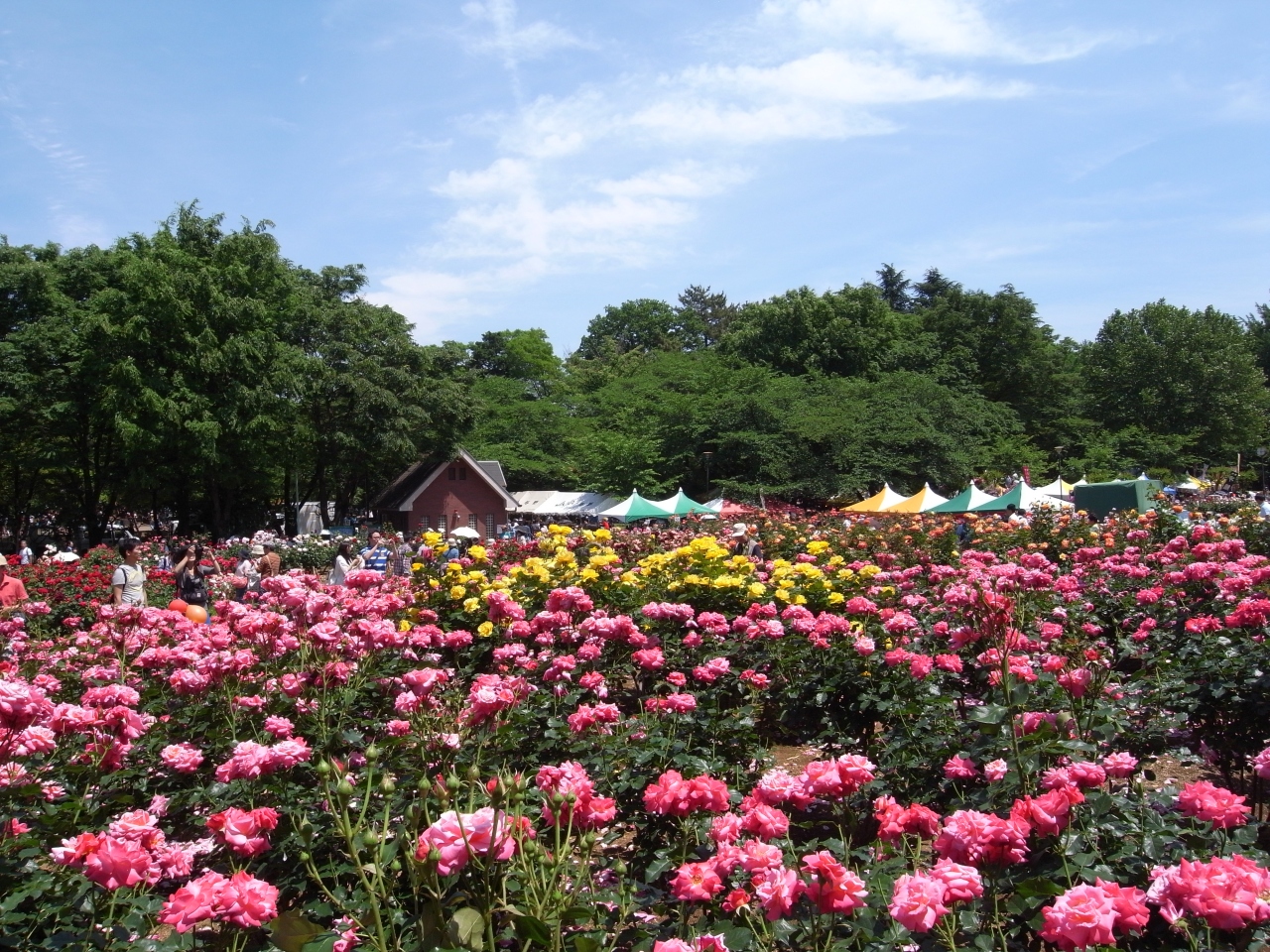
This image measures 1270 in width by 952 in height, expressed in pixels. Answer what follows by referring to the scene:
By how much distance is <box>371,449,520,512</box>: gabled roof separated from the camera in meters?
38.7

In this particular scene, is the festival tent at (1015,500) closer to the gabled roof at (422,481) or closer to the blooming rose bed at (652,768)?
the blooming rose bed at (652,768)

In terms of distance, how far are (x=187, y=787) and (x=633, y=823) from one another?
1.62 meters

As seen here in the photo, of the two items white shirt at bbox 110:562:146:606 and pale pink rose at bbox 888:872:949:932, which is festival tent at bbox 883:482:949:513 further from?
pale pink rose at bbox 888:872:949:932

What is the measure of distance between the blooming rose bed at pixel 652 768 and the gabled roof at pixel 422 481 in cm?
3254

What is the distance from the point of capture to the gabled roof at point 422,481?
38.7 metres

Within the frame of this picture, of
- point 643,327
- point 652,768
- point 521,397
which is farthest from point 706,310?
point 652,768

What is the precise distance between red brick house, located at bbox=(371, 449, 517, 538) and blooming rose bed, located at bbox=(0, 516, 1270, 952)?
3264 centimetres

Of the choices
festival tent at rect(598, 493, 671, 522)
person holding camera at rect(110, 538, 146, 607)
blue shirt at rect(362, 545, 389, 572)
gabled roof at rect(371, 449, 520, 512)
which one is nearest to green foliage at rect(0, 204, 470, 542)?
gabled roof at rect(371, 449, 520, 512)

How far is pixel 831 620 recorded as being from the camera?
4.71m

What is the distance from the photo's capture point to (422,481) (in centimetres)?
3922

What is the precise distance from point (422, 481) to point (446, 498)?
1.23 m

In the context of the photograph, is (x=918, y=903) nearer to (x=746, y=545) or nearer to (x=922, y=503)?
(x=746, y=545)

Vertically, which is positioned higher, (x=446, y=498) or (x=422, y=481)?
(x=422, y=481)

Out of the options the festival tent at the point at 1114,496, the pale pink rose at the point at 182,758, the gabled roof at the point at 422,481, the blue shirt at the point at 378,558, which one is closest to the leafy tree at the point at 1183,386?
the festival tent at the point at 1114,496
